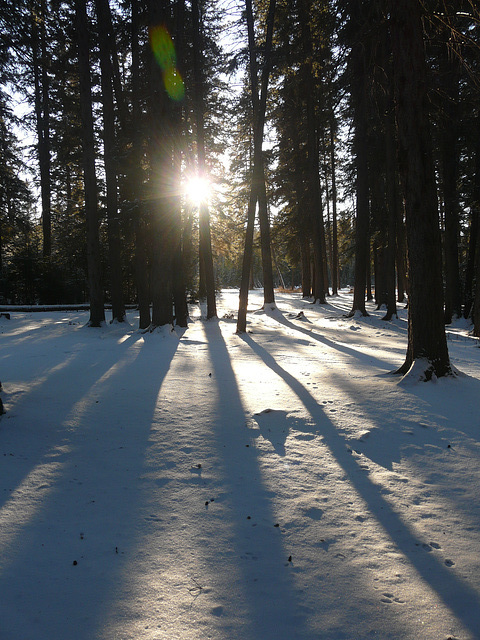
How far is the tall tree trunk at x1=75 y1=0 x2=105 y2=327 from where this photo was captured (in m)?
12.4

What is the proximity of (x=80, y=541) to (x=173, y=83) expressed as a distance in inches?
487

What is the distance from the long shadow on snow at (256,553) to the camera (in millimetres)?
2010

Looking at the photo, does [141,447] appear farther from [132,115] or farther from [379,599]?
[132,115]

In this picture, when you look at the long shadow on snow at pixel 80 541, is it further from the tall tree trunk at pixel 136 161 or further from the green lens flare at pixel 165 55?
the green lens flare at pixel 165 55

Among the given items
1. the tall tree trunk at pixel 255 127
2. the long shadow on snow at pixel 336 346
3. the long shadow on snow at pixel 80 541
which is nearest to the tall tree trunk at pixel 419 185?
the long shadow on snow at pixel 336 346

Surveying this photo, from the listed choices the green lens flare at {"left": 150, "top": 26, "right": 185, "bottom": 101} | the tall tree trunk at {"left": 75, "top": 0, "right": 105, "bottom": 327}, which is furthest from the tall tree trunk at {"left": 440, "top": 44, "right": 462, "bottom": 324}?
the tall tree trunk at {"left": 75, "top": 0, "right": 105, "bottom": 327}

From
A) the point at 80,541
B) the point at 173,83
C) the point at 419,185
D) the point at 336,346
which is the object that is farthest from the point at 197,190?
the point at 80,541

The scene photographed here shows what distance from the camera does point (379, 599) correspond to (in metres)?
2.16

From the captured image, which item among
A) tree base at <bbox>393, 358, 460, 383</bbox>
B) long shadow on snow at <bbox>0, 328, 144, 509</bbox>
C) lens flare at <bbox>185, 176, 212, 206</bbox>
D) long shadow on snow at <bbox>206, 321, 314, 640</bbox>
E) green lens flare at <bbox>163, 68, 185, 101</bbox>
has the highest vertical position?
green lens flare at <bbox>163, 68, 185, 101</bbox>

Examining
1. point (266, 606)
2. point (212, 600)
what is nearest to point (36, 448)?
point (212, 600)

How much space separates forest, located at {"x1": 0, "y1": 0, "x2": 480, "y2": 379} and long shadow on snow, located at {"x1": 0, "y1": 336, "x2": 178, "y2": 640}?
4444 millimetres

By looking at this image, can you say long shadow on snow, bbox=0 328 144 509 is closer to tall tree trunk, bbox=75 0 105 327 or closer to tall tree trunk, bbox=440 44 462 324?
tall tree trunk, bbox=75 0 105 327

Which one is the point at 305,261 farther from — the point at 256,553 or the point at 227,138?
the point at 256,553

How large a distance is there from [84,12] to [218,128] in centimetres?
831
